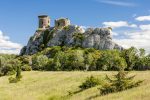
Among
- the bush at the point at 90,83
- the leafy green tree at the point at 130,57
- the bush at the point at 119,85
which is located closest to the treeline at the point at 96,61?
the leafy green tree at the point at 130,57

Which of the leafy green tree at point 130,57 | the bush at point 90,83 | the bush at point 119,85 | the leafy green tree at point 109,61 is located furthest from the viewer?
the leafy green tree at point 130,57

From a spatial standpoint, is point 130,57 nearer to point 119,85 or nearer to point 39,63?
point 39,63

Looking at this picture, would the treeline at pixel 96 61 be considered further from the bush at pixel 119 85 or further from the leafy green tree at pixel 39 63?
the bush at pixel 119 85

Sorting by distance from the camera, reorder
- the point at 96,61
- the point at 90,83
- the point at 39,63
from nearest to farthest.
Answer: the point at 90,83
the point at 96,61
the point at 39,63

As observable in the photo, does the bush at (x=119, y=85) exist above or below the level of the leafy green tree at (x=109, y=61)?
below

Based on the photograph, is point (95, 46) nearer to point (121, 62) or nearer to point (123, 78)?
point (121, 62)

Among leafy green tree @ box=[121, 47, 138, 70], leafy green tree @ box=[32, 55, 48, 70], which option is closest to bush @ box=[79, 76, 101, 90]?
leafy green tree @ box=[121, 47, 138, 70]

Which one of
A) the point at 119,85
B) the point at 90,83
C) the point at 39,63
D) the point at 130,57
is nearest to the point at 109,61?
the point at 130,57

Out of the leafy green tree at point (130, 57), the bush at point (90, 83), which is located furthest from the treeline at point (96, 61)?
the bush at point (90, 83)

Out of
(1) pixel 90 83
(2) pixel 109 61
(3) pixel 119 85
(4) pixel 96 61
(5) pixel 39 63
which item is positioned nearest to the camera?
(3) pixel 119 85

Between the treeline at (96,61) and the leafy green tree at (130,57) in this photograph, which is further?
the leafy green tree at (130,57)

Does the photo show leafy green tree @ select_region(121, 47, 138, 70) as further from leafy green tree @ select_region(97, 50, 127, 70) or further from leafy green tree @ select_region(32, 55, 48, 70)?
leafy green tree @ select_region(32, 55, 48, 70)

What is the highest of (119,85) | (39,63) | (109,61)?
(39,63)

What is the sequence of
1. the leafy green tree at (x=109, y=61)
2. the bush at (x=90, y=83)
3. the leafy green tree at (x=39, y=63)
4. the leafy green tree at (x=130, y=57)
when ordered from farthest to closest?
the leafy green tree at (x=39, y=63), the leafy green tree at (x=130, y=57), the leafy green tree at (x=109, y=61), the bush at (x=90, y=83)
